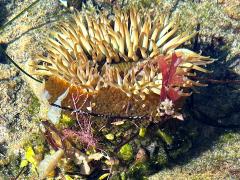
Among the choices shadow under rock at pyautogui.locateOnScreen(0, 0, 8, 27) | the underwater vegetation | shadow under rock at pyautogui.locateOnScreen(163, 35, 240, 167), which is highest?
shadow under rock at pyautogui.locateOnScreen(0, 0, 8, 27)

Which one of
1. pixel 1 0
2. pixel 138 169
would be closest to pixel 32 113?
pixel 138 169

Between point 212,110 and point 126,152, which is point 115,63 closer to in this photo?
point 126,152

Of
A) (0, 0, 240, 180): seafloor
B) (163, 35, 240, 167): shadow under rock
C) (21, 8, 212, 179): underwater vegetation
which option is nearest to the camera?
(21, 8, 212, 179): underwater vegetation

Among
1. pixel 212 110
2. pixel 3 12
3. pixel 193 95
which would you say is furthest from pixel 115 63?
pixel 3 12

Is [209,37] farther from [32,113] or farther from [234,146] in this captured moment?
[32,113]

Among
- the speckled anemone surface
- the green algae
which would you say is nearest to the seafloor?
the green algae

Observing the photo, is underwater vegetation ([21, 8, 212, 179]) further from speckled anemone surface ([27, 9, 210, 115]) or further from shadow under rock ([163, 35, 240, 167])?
shadow under rock ([163, 35, 240, 167])

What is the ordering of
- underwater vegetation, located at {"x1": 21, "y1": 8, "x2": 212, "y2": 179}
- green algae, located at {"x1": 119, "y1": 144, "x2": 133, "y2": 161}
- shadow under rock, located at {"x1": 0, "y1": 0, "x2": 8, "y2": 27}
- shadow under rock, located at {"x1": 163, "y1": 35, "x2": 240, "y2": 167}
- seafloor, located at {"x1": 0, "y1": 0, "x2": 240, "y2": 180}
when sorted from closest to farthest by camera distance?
underwater vegetation, located at {"x1": 21, "y1": 8, "x2": 212, "y2": 179} < green algae, located at {"x1": 119, "y1": 144, "x2": 133, "y2": 161} < seafloor, located at {"x1": 0, "y1": 0, "x2": 240, "y2": 180} < shadow under rock, located at {"x1": 163, "y1": 35, "x2": 240, "y2": 167} < shadow under rock, located at {"x1": 0, "y1": 0, "x2": 8, "y2": 27}
